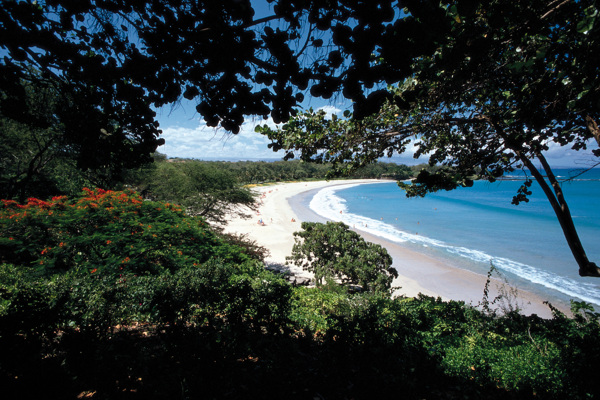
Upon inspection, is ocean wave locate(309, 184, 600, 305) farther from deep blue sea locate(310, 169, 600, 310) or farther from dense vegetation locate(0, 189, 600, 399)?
dense vegetation locate(0, 189, 600, 399)

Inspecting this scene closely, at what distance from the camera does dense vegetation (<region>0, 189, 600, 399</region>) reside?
2266mm

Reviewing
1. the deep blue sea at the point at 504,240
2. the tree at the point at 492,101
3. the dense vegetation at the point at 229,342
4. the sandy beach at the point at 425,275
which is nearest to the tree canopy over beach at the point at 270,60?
the tree at the point at 492,101

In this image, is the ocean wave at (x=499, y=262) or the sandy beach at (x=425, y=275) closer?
the sandy beach at (x=425, y=275)

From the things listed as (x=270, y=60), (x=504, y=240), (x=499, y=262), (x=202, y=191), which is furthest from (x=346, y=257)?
(x=504, y=240)

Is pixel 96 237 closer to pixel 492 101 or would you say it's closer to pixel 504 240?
pixel 492 101

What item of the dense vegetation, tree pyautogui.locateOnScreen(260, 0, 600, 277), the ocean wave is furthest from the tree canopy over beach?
the ocean wave

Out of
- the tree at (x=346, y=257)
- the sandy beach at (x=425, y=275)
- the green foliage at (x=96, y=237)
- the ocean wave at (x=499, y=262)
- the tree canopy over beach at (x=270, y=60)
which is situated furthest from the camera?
the ocean wave at (x=499, y=262)

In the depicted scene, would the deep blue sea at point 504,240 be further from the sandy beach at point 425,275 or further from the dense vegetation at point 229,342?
the dense vegetation at point 229,342

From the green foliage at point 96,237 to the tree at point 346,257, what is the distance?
5.32 m

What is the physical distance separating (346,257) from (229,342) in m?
8.17

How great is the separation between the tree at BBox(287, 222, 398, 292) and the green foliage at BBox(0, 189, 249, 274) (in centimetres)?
532

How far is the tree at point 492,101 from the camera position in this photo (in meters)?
1.98

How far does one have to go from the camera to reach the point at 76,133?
2584mm

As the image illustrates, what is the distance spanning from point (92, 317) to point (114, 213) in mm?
4351
